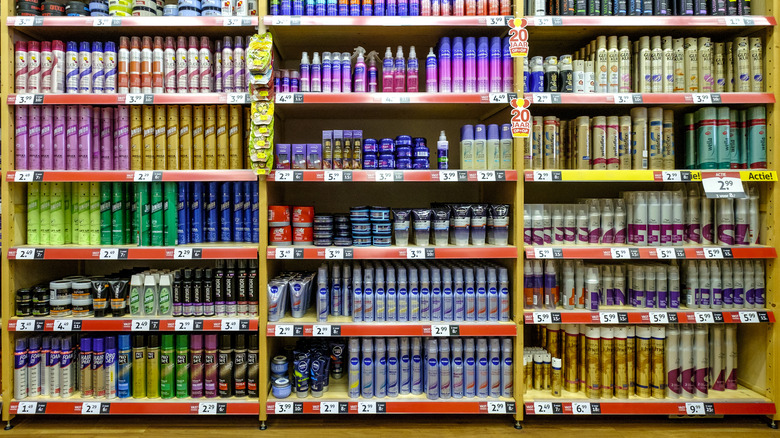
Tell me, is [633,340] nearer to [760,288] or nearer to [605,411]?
[605,411]

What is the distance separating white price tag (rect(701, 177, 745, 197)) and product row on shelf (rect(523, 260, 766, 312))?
1.33 feet

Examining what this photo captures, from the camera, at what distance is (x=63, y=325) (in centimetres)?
230

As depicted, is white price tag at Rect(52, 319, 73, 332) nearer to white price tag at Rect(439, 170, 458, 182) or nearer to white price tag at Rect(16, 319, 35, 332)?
white price tag at Rect(16, 319, 35, 332)

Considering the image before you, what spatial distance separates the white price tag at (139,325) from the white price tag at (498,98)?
7.21 feet

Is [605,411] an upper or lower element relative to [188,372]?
lower

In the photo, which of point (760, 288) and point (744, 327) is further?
point (744, 327)

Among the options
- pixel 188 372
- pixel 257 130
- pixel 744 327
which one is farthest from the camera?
pixel 744 327

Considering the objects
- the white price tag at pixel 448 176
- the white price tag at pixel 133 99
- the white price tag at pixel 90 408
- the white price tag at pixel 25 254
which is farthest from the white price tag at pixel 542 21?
the white price tag at pixel 90 408

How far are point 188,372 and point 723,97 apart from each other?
3269 millimetres

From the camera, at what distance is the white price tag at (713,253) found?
2281 millimetres

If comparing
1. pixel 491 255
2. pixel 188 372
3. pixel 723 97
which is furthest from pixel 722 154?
pixel 188 372

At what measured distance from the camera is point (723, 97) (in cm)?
229

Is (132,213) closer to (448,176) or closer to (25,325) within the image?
(25,325)

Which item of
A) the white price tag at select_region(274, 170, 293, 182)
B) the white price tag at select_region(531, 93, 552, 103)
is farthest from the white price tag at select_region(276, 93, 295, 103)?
the white price tag at select_region(531, 93, 552, 103)
